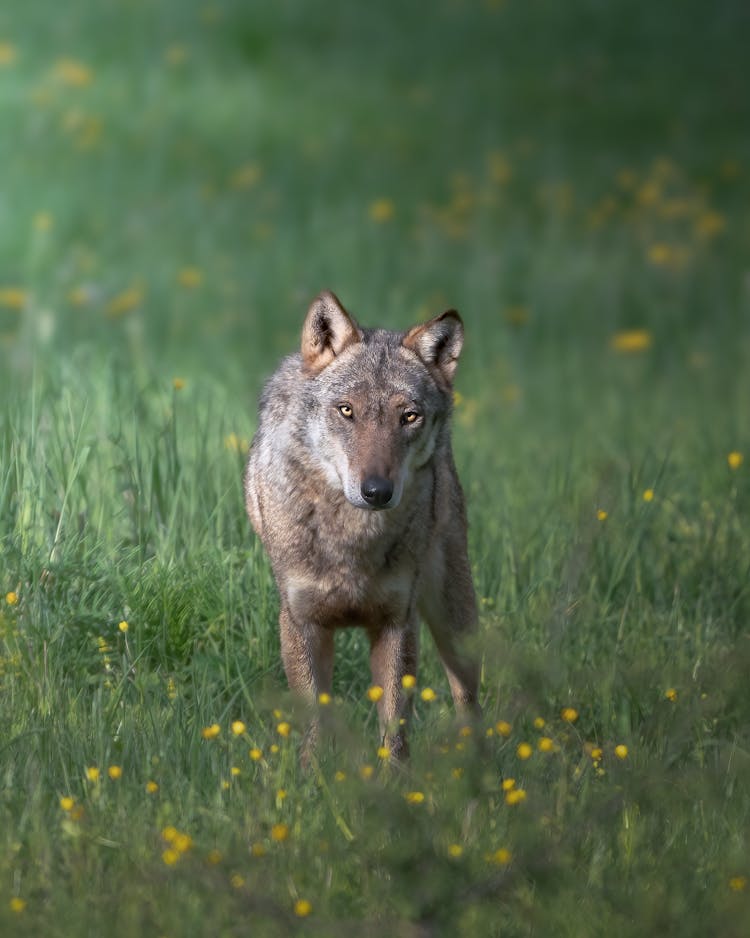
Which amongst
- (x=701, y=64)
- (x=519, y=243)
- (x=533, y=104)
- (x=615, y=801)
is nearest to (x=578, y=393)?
(x=519, y=243)

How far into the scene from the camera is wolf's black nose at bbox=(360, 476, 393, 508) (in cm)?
479

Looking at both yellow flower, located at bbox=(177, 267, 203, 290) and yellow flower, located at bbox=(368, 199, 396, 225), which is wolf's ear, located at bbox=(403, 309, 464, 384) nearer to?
yellow flower, located at bbox=(177, 267, 203, 290)

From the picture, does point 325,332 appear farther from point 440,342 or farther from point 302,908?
point 302,908

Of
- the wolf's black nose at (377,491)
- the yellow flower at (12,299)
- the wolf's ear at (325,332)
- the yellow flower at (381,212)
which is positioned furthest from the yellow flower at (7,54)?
the wolf's black nose at (377,491)

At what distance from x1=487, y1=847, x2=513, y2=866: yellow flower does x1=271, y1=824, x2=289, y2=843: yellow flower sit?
21.3 inches

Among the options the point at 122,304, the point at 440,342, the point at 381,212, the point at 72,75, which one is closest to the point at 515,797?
the point at 440,342

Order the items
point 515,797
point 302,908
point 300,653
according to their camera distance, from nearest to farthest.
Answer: point 302,908, point 515,797, point 300,653

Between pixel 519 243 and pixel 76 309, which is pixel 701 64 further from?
pixel 76 309

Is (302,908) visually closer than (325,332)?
Yes

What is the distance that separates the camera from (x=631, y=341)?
36.1 ft

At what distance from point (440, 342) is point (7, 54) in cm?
1317

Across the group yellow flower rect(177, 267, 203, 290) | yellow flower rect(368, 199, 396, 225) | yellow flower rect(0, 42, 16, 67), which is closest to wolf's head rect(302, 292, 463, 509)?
yellow flower rect(177, 267, 203, 290)

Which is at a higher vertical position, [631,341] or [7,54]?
[7,54]

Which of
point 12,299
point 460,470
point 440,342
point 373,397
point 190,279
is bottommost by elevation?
point 460,470
